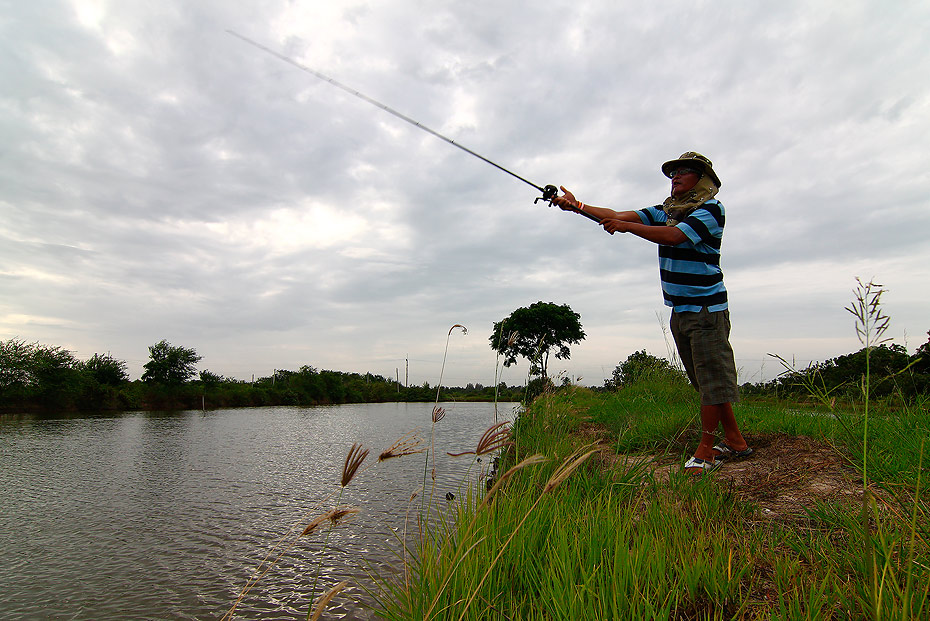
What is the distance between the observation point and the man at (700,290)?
326cm

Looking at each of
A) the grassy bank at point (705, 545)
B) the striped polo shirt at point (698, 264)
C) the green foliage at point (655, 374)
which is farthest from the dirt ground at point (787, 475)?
the green foliage at point (655, 374)

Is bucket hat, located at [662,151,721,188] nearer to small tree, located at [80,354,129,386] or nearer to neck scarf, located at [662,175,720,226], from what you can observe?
neck scarf, located at [662,175,720,226]

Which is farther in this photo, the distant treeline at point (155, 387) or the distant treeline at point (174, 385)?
the distant treeline at point (155, 387)

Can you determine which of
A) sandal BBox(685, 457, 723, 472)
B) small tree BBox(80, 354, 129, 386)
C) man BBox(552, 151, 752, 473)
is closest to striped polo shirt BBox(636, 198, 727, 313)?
man BBox(552, 151, 752, 473)

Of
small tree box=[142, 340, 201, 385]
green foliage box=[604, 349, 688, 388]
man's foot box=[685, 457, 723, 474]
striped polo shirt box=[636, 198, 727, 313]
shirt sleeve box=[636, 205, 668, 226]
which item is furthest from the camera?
small tree box=[142, 340, 201, 385]

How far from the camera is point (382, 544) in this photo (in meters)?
4.07

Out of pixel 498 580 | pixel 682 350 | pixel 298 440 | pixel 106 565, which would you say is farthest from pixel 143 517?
pixel 298 440

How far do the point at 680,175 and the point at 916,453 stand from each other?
7.27ft

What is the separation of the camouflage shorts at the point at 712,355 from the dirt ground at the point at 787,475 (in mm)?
512

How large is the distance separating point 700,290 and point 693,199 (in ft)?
2.29

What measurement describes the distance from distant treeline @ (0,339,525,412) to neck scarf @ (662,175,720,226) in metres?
8.23

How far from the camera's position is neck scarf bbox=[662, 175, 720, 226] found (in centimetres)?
348

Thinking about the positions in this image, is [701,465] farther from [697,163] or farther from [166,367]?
[166,367]

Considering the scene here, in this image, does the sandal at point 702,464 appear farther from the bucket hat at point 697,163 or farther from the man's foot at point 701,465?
the bucket hat at point 697,163
